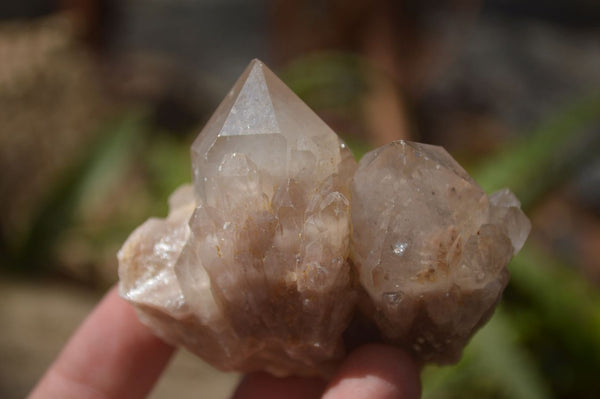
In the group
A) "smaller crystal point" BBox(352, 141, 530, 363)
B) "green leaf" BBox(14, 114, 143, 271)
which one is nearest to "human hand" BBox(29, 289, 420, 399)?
"smaller crystal point" BBox(352, 141, 530, 363)

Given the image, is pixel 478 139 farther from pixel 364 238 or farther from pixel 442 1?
pixel 364 238

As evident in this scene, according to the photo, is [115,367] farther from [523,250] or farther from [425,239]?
[523,250]

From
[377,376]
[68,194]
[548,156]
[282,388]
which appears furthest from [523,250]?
[68,194]

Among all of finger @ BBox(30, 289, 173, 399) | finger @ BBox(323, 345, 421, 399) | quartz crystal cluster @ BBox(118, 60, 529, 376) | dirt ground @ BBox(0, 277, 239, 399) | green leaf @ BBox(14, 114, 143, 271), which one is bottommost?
dirt ground @ BBox(0, 277, 239, 399)

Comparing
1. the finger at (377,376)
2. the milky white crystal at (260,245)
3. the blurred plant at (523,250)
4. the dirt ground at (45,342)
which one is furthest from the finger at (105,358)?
the dirt ground at (45,342)

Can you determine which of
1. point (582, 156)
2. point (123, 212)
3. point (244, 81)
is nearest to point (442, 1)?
point (582, 156)

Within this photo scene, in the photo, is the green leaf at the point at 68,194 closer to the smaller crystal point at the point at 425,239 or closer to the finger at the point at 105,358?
the finger at the point at 105,358

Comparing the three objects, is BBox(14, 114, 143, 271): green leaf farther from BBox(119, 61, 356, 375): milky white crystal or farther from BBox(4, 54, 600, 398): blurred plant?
BBox(119, 61, 356, 375): milky white crystal

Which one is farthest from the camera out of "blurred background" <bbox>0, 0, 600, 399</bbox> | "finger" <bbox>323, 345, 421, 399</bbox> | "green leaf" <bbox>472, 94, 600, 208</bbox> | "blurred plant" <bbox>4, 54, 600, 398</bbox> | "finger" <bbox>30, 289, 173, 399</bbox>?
"green leaf" <bbox>472, 94, 600, 208</bbox>
